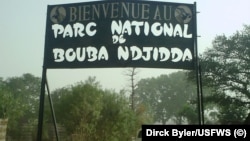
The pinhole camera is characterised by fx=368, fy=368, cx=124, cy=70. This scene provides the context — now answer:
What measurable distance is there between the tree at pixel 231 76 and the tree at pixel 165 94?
5465cm

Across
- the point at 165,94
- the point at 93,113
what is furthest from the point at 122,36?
the point at 165,94

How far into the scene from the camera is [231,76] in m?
36.8

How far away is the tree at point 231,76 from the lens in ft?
120

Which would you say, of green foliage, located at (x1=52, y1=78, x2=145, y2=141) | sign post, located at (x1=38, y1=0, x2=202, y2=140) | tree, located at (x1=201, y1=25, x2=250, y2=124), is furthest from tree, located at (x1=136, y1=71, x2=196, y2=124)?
sign post, located at (x1=38, y1=0, x2=202, y2=140)

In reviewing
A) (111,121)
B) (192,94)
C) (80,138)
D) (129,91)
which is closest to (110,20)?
(80,138)

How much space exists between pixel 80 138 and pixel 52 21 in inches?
386

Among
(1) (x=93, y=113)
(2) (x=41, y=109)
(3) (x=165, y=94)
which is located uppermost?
(2) (x=41, y=109)

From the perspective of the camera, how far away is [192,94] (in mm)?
91875

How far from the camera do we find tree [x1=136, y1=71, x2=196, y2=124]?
305 feet

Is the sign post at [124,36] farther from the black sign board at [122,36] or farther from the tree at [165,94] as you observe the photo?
the tree at [165,94]

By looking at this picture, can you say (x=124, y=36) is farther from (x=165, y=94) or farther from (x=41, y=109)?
(x=165, y=94)

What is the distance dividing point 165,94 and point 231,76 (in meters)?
58.5

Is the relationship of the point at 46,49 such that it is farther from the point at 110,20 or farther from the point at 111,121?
the point at 111,121

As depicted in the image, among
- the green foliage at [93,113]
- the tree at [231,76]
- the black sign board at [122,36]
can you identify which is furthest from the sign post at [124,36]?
the tree at [231,76]
